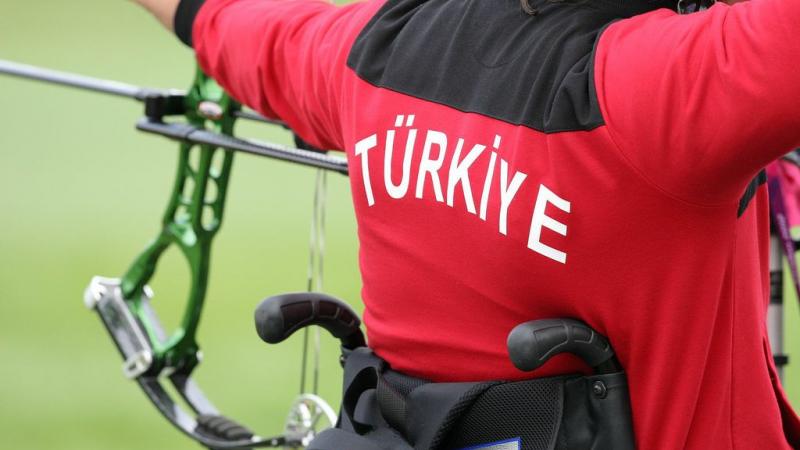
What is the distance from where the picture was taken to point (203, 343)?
4.84 m

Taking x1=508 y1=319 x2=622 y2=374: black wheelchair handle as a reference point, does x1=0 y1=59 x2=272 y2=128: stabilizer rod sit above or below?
below

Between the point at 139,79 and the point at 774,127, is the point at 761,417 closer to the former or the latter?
the point at 774,127

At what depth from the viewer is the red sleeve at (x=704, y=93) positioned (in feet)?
3.46

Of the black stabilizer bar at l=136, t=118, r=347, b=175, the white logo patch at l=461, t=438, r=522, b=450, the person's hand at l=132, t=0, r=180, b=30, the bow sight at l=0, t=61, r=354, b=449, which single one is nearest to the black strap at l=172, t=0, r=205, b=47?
the person's hand at l=132, t=0, r=180, b=30

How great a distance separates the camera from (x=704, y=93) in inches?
43.3

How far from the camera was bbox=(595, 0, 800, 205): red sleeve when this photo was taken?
1055 millimetres

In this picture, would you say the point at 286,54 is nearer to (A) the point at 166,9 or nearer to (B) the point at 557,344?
(A) the point at 166,9

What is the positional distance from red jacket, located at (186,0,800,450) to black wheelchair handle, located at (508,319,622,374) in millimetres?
18

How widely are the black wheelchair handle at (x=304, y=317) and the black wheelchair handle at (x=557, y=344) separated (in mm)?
403

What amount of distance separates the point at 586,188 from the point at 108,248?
472cm

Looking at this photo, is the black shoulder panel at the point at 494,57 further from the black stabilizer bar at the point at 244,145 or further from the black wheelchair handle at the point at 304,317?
the black stabilizer bar at the point at 244,145

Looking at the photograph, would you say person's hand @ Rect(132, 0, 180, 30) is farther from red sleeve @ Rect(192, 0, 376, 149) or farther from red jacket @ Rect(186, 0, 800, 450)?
red jacket @ Rect(186, 0, 800, 450)

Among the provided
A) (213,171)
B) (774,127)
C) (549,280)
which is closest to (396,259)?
(549,280)

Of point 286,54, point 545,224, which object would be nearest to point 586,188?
point 545,224
